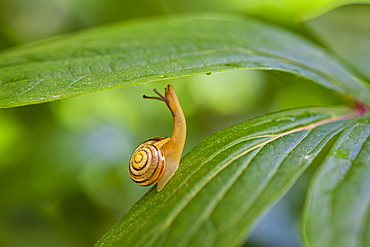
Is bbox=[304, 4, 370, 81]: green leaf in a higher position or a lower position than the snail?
higher

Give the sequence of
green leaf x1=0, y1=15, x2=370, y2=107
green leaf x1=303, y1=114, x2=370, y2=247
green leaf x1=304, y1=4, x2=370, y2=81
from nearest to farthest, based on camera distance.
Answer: green leaf x1=303, y1=114, x2=370, y2=247 → green leaf x1=0, y1=15, x2=370, y2=107 → green leaf x1=304, y1=4, x2=370, y2=81

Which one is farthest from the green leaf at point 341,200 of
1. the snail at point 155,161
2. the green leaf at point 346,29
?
the green leaf at point 346,29

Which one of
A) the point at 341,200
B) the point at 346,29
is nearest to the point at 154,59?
the point at 341,200

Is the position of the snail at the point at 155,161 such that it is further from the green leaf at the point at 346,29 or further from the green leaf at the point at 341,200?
the green leaf at the point at 346,29

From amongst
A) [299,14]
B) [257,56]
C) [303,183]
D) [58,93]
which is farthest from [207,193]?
[299,14]

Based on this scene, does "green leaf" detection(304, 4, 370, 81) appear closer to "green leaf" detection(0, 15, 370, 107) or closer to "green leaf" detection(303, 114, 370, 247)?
"green leaf" detection(0, 15, 370, 107)

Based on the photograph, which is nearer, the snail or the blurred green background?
the snail

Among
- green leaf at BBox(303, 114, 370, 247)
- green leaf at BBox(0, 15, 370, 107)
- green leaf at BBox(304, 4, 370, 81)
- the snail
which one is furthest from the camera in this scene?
green leaf at BBox(304, 4, 370, 81)

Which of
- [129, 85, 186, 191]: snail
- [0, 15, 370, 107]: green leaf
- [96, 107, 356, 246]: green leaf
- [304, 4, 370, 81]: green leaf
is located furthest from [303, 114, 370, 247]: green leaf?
[304, 4, 370, 81]: green leaf
